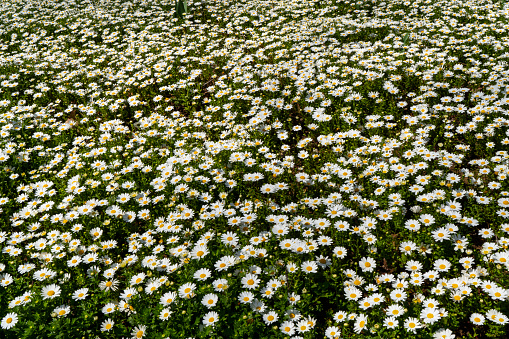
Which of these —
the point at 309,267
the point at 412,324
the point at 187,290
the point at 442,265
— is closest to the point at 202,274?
the point at 187,290

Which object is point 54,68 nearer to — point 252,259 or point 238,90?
point 238,90

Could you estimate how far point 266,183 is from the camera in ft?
15.8

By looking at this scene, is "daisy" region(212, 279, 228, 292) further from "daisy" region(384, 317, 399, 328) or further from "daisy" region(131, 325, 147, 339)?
"daisy" region(384, 317, 399, 328)

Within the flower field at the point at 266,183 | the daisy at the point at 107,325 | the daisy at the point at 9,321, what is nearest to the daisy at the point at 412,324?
the flower field at the point at 266,183

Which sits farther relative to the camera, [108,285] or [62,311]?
[108,285]

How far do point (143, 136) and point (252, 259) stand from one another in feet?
10.7

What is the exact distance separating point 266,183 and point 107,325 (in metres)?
2.48

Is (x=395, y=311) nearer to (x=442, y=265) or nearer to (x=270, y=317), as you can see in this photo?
(x=442, y=265)

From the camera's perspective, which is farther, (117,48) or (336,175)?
(117,48)

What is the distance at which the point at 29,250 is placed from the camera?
4.15m

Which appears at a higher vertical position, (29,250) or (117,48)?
(117,48)

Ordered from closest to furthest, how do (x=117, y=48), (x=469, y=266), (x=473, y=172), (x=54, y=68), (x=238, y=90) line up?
(x=469, y=266), (x=473, y=172), (x=238, y=90), (x=54, y=68), (x=117, y=48)

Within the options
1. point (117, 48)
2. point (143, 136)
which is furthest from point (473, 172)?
point (117, 48)

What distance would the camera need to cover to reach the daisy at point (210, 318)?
3042 millimetres
